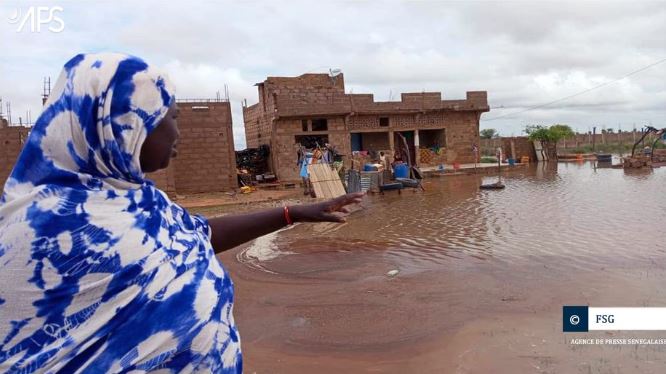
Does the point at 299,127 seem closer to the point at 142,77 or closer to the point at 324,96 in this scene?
the point at 324,96

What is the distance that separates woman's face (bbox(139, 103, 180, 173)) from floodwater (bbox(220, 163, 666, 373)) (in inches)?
93.3

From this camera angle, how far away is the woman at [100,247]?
Result: 93 cm

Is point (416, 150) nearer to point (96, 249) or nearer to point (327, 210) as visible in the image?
point (327, 210)

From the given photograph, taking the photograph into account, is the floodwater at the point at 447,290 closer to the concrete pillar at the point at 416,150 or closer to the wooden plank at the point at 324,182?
the wooden plank at the point at 324,182

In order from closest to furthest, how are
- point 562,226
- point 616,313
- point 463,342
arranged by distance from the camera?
point 463,342
point 616,313
point 562,226

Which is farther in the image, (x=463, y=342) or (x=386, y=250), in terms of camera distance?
(x=386, y=250)

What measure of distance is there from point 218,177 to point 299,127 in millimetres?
5649

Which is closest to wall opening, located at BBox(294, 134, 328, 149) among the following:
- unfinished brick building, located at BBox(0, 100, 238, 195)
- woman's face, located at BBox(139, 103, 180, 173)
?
unfinished brick building, located at BBox(0, 100, 238, 195)

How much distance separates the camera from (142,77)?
1070mm

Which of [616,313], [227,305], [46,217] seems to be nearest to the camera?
[46,217]

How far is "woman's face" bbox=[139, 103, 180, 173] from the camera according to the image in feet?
3.64

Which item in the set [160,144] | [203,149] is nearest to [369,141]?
[203,149]

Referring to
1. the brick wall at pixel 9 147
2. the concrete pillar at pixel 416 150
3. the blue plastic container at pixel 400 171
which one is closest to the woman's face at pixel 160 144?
the blue plastic container at pixel 400 171

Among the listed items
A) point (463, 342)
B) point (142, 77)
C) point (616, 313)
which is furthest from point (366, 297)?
point (142, 77)
